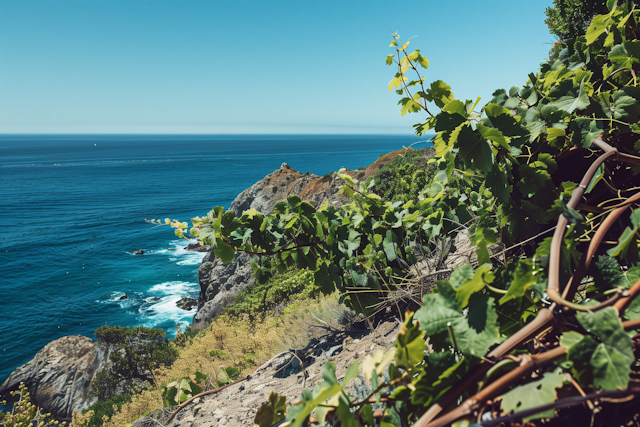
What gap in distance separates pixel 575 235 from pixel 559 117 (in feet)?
3.29

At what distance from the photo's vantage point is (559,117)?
5.63 ft

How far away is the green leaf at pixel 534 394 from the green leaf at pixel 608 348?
6 centimetres

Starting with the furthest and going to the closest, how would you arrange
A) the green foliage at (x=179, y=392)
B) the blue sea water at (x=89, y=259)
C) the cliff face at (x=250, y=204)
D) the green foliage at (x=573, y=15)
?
the blue sea water at (x=89, y=259) < the cliff face at (x=250, y=204) < the green foliage at (x=573, y=15) < the green foliage at (x=179, y=392)

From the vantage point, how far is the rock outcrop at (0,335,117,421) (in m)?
14.4

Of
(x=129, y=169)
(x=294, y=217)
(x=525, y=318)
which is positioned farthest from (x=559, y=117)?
(x=129, y=169)

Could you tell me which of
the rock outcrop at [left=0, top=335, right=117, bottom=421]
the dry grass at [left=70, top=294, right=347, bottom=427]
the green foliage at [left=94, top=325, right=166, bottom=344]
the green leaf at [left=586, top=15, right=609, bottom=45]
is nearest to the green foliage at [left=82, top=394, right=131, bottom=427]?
the dry grass at [left=70, top=294, right=347, bottom=427]

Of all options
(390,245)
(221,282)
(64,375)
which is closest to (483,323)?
(390,245)

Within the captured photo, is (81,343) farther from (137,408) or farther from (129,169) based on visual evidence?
(129,169)

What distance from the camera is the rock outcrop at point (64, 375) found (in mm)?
14383

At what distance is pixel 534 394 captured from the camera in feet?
2.20

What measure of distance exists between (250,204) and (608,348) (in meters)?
17.9

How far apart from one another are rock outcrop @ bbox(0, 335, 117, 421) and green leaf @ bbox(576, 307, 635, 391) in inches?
646

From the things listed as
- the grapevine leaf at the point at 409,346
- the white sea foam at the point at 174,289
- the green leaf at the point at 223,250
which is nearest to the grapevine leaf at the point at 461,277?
the grapevine leaf at the point at 409,346

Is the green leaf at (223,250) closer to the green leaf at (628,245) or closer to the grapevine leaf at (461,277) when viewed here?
the grapevine leaf at (461,277)
